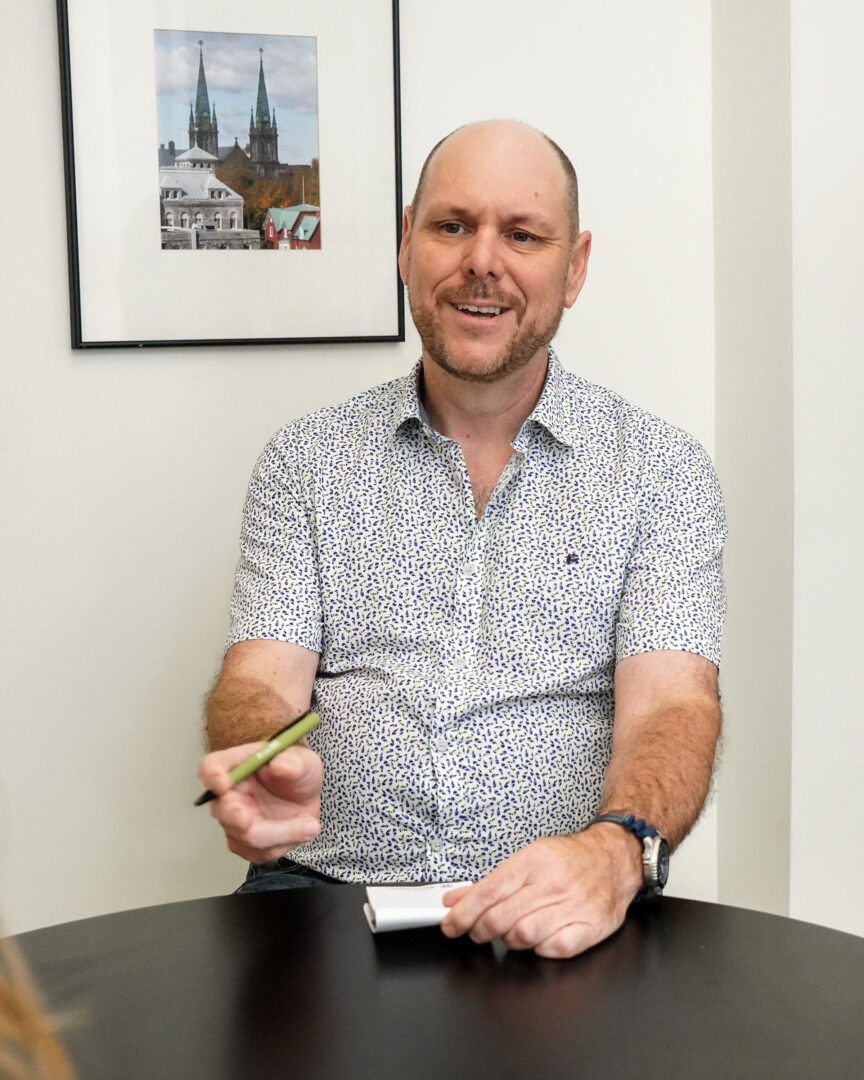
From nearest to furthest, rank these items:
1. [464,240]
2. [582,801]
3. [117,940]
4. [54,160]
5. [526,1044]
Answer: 1. [526,1044]
2. [117,940]
3. [582,801]
4. [464,240]
5. [54,160]

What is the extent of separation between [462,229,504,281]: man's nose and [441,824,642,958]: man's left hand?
870 mm

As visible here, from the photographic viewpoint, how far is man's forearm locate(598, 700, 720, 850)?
134 cm

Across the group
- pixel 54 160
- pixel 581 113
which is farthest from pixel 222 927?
pixel 581 113

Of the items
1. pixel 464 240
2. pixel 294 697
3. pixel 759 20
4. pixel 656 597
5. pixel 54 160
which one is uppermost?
pixel 759 20

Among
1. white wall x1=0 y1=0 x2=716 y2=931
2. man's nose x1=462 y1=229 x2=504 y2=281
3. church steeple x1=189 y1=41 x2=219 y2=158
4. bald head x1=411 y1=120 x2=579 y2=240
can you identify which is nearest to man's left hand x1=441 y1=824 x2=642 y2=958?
man's nose x1=462 y1=229 x2=504 y2=281

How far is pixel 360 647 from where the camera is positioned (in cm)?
168

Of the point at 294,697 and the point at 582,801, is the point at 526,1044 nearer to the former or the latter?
the point at 582,801

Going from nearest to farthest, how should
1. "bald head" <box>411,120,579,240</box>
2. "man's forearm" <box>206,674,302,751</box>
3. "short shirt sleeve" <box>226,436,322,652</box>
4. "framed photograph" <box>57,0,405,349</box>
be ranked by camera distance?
"man's forearm" <box>206,674,302,751</box> → "short shirt sleeve" <box>226,436,322,652</box> → "bald head" <box>411,120,579,240</box> → "framed photograph" <box>57,0,405,349</box>

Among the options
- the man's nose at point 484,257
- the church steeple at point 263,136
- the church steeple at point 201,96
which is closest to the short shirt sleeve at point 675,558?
the man's nose at point 484,257

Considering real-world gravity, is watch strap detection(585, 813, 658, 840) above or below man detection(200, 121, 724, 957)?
below

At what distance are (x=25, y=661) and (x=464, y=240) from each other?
1022mm

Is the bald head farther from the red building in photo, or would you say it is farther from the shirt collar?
the red building in photo

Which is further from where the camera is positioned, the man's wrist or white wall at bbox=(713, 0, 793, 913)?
white wall at bbox=(713, 0, 793, 913)

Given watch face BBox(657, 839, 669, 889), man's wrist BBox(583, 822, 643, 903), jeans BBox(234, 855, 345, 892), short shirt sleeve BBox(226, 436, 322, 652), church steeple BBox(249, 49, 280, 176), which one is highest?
church steeple BBox(249, 49, 280, 176)
